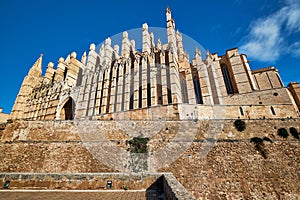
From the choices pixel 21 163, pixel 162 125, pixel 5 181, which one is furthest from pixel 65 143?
pixel 162 125

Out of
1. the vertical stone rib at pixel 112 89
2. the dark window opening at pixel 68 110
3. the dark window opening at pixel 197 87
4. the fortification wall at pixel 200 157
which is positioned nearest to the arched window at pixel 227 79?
the dark window opening at pixel 197 87

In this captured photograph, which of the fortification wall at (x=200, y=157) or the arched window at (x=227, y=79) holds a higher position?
the arched window at (x=227, y=79)

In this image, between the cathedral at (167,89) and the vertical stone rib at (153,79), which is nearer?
the cathedral at (167,89)

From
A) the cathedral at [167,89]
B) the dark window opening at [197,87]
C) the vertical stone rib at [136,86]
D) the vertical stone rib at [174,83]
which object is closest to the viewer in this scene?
the cathedral at [167,89]

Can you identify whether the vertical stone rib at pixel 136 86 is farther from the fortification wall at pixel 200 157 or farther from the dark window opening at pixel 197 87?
the dark window opening at pixel 197 87

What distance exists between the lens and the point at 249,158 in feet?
30.6

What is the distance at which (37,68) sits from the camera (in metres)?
34.2

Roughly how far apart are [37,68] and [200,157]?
1556 inches

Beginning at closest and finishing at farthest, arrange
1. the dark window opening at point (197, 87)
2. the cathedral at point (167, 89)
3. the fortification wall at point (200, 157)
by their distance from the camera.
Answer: the fortification wall at point (200, 157) < the cathedral at point (167, 89) < the dark window opening at point (197, 87)

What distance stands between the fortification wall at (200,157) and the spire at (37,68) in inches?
1123

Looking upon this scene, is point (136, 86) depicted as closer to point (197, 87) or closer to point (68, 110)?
point (197, 87)

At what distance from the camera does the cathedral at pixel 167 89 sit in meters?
15.5

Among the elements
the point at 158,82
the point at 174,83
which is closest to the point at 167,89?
the point at 174,83

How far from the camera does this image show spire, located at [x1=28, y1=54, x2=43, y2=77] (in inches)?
1299
